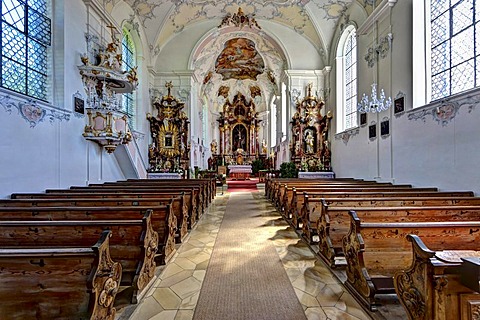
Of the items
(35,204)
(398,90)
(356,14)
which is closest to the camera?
(35,204)

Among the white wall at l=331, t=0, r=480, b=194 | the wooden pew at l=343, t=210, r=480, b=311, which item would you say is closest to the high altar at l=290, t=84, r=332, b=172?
the white wall at l=331, t=0, r=480, b=194

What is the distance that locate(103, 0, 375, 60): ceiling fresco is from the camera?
11.9 m

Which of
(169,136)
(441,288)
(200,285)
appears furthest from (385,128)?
(169,136)

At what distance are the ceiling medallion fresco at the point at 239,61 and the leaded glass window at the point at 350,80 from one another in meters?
5.68

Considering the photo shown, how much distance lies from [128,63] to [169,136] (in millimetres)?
3685

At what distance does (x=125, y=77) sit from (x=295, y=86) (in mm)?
8466

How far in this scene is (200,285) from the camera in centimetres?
325

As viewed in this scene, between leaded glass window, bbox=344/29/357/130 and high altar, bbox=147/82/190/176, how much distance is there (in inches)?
289

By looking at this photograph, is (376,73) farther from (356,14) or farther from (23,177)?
(23,177)

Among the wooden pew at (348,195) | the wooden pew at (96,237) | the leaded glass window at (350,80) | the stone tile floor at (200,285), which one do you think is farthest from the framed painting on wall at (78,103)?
the leaded glass window at (350,80)

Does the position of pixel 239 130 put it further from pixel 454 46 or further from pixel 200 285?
pixel 200 285

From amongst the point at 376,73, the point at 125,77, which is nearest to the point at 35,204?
the point at 125,77

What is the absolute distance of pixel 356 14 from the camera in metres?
10.6

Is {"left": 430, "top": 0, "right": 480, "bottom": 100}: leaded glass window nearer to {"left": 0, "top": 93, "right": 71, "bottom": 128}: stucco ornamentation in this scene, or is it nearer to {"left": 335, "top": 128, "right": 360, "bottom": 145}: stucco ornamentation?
{"left": 335, "top": 128, "right": 360, "bottom": 145}: stucco ornamentation
